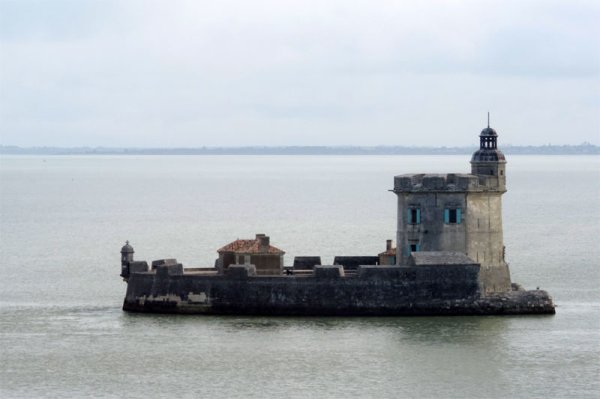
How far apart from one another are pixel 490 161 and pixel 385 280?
7.54m

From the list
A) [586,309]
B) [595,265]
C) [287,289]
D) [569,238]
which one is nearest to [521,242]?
[569,238]

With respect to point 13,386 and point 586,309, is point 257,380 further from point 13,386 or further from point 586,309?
point 586,309

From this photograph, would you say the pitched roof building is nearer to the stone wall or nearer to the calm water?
the stone wall

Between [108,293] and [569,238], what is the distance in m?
42.9

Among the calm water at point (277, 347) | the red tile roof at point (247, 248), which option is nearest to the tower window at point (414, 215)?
the calm water at point (277, 347)

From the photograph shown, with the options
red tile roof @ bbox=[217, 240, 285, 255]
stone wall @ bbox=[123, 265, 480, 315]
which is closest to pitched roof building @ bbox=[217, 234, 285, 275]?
red tile roof @ bbox=[217, 240, 285, 255]

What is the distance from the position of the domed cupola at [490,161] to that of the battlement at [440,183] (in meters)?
0.74

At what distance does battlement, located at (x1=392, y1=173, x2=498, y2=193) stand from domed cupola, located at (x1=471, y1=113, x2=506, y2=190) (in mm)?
742

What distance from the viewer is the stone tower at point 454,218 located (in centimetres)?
5822

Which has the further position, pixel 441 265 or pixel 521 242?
pixel 521 242

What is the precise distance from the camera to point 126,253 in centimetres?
5850

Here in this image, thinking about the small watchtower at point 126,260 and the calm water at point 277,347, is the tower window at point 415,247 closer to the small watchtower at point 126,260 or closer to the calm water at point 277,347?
the calm water at point 277,347

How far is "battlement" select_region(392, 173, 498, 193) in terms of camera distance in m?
58.1

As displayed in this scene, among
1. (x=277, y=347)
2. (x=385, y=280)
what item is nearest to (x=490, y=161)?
(x=385, y=280)
